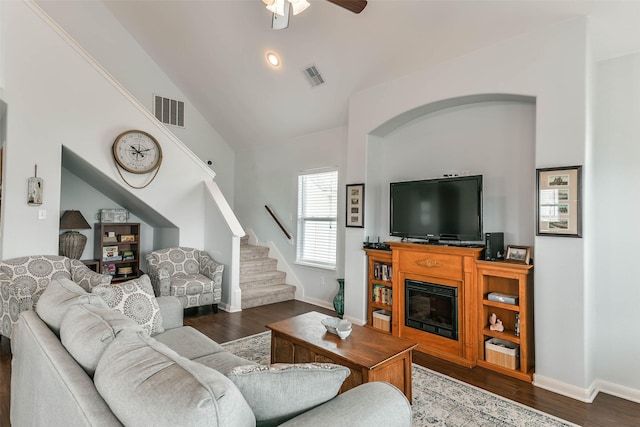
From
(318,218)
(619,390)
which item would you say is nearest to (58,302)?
(318,218)

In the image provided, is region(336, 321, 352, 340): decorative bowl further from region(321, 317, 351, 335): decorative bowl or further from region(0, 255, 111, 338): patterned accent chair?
region(0, 255, 111, 338): patterned accent chair

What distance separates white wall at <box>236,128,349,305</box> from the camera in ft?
17.9

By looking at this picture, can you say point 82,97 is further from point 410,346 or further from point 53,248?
point 410,346

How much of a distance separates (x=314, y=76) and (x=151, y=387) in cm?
450

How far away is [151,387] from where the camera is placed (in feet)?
3.34

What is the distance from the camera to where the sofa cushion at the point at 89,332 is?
4.53ft

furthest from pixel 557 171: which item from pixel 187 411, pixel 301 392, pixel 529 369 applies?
pixel 187 411

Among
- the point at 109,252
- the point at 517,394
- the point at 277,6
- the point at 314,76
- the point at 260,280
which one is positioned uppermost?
the point at 314,76

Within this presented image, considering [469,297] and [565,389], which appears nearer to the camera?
[565,389]

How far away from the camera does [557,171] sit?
9.76 feet

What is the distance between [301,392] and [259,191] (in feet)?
19.4

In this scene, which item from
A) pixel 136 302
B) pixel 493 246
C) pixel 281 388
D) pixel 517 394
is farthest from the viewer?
pixel 493 246

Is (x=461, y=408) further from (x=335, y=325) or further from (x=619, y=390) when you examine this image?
(x=619, y=390)

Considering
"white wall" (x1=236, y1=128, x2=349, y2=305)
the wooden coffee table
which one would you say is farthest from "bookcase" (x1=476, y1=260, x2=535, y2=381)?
"white wall" (x1=236, y1=128, x2=349, y2=305)
